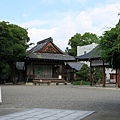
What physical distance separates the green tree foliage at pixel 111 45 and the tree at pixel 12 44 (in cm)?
2153

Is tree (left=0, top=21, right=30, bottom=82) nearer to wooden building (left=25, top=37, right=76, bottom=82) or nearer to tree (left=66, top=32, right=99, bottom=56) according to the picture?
wooden building (left=25, top=37, right=76, bottom=82)

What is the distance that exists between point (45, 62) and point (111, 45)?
3158cm

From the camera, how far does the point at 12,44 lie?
34.3 m

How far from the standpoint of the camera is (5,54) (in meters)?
32.6

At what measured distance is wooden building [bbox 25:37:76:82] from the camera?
3947 centimetres

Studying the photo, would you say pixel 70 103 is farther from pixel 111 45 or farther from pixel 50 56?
pixel 50 56

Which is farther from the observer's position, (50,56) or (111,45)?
(50,56)

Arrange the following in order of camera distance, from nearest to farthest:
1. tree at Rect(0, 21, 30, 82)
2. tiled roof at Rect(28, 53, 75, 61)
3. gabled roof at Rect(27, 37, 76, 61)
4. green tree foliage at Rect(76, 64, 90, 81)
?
tree at Rect(0, 21, 30, 82)
green tree foliage at Rect(76, 64, 90, 81)
tiled roof at Rect(28, 53, 75, 61)
gabled roof at Rect(27, 37, 76, 61)

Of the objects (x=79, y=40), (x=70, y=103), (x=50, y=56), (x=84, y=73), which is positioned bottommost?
(x=70, y=103)

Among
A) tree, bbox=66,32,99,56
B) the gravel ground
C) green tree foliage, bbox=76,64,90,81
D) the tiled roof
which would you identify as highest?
tree, bbox=66,32,99,56

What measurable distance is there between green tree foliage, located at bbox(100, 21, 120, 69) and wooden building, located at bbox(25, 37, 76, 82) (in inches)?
1141

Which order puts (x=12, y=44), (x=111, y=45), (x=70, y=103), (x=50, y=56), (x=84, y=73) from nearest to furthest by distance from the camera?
(x=111, y=45), (x=70, y=103), (x=12, y=44), (x=84, y=73), (x=50, y=56)

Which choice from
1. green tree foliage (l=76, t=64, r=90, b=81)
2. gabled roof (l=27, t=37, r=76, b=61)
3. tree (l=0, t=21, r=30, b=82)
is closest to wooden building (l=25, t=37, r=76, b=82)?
gabled roof (l=27, t=37, r=76, b=61)

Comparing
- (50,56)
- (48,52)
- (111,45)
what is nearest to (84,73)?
(50,56)
